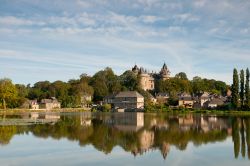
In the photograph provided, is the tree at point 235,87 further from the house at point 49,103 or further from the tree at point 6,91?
the house at point 49,103

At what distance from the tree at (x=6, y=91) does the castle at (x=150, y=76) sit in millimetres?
59154

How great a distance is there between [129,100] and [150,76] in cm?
4407

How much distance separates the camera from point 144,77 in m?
140

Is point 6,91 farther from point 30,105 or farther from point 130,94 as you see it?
point 130,94

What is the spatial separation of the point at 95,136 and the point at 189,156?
10400 millimetres

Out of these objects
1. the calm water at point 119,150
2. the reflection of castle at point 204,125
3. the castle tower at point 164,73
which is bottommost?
the calm water at point 119,150

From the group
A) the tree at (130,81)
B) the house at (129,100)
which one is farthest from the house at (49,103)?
the tree at (130,81)

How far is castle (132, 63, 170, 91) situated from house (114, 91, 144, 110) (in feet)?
101

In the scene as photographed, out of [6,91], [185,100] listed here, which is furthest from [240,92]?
[6,91]

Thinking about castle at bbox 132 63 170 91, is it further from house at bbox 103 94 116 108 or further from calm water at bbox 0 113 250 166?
calm water at bbox 0 113 250 166

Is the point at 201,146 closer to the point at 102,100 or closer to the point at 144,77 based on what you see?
the point at 102,100

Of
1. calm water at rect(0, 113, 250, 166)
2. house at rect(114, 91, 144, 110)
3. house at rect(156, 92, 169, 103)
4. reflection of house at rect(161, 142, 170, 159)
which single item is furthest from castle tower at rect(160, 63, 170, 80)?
reflection of house at rect(161, 142, 170, 159)

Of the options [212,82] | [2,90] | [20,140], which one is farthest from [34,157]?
[212,82]

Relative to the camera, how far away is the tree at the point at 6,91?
86.8 m
